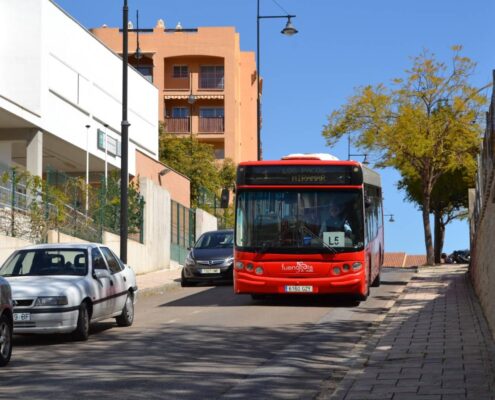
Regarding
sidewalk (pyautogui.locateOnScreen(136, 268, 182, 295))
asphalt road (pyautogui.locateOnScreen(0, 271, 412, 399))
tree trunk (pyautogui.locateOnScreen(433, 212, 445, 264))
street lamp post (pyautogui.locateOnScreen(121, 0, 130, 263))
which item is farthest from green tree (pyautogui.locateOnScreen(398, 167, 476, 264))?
asphalt road (pyautogui.locateOnScreen(0, 271, 412, 399))

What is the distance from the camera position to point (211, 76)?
75688 millimetres

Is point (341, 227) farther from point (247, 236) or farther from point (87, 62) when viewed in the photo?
point (87, 62)

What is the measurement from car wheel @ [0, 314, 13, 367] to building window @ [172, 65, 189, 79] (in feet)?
210

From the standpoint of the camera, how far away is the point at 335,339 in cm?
1530

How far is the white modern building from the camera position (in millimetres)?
34219

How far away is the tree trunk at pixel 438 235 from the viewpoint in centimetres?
6306

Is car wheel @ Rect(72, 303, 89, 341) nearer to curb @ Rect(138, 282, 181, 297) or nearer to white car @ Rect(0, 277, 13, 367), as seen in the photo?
white car @ Rect(0, 277, 13, 367)

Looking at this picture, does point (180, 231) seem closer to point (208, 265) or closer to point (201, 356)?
point (208, 265)

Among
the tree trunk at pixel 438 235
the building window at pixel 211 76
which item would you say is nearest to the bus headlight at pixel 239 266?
the tree trunk at pixel 438 235

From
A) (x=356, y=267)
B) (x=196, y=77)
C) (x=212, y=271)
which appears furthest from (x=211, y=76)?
(x=356, y=267)

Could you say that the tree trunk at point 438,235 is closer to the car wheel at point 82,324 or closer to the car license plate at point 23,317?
the car wheel at point 82,324

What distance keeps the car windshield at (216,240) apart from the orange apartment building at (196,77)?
1660 inches

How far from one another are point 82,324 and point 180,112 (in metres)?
61.9

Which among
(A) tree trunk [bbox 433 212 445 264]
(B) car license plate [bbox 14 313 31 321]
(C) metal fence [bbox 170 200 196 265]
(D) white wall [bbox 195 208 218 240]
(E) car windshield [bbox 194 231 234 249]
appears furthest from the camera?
(A) tree trunk [bbox 433 212 445 264]
